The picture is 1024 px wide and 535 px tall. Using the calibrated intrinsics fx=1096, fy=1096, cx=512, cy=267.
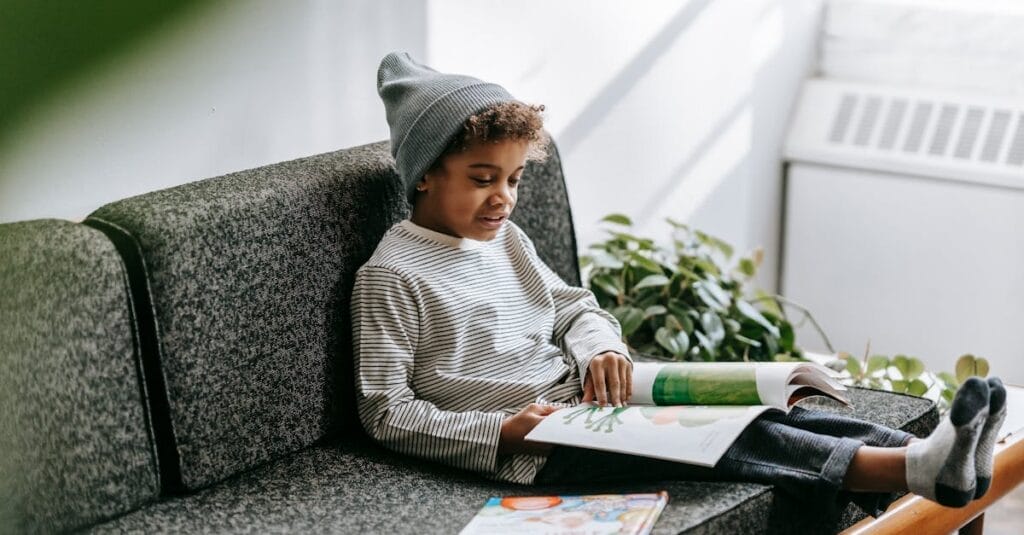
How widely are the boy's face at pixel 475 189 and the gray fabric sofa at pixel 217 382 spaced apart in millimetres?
88

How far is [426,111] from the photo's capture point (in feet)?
4.34

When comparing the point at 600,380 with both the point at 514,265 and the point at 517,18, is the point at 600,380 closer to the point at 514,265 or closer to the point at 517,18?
the point at 514,265

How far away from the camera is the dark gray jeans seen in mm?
1161

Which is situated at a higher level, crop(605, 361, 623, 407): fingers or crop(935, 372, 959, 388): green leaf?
crop(605, 361, 623, 407): fingers

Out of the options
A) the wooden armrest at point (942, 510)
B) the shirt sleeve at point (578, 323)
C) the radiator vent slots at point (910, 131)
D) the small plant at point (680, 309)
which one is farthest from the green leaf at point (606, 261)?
the radiator vent slots at point (910, 131)

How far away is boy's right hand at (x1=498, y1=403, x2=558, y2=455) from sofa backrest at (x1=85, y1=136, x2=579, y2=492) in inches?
9.7

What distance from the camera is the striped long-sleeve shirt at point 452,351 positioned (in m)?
1.25

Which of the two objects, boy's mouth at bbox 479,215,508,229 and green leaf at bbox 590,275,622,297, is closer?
boy's mouth at bbox 479,215,508,229

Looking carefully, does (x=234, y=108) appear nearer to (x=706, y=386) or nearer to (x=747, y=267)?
(x=706, y=386)

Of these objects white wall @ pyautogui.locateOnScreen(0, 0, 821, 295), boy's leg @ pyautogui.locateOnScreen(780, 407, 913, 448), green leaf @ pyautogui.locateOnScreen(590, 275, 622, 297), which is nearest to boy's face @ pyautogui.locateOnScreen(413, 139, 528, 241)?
white wall @ pyautogui.locateOnScreen(0, 0, 821, 295)

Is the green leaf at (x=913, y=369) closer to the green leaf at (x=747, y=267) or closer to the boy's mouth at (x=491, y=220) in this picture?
the green leaf at (x=747, y=267)

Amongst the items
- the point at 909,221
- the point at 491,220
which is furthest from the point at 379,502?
the point at 909,221

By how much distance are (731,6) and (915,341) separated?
2.97 feet

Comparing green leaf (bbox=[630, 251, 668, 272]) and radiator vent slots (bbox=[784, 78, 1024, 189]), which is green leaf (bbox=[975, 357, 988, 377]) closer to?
green leaf (bbox=[630, 251, 668, 272])
